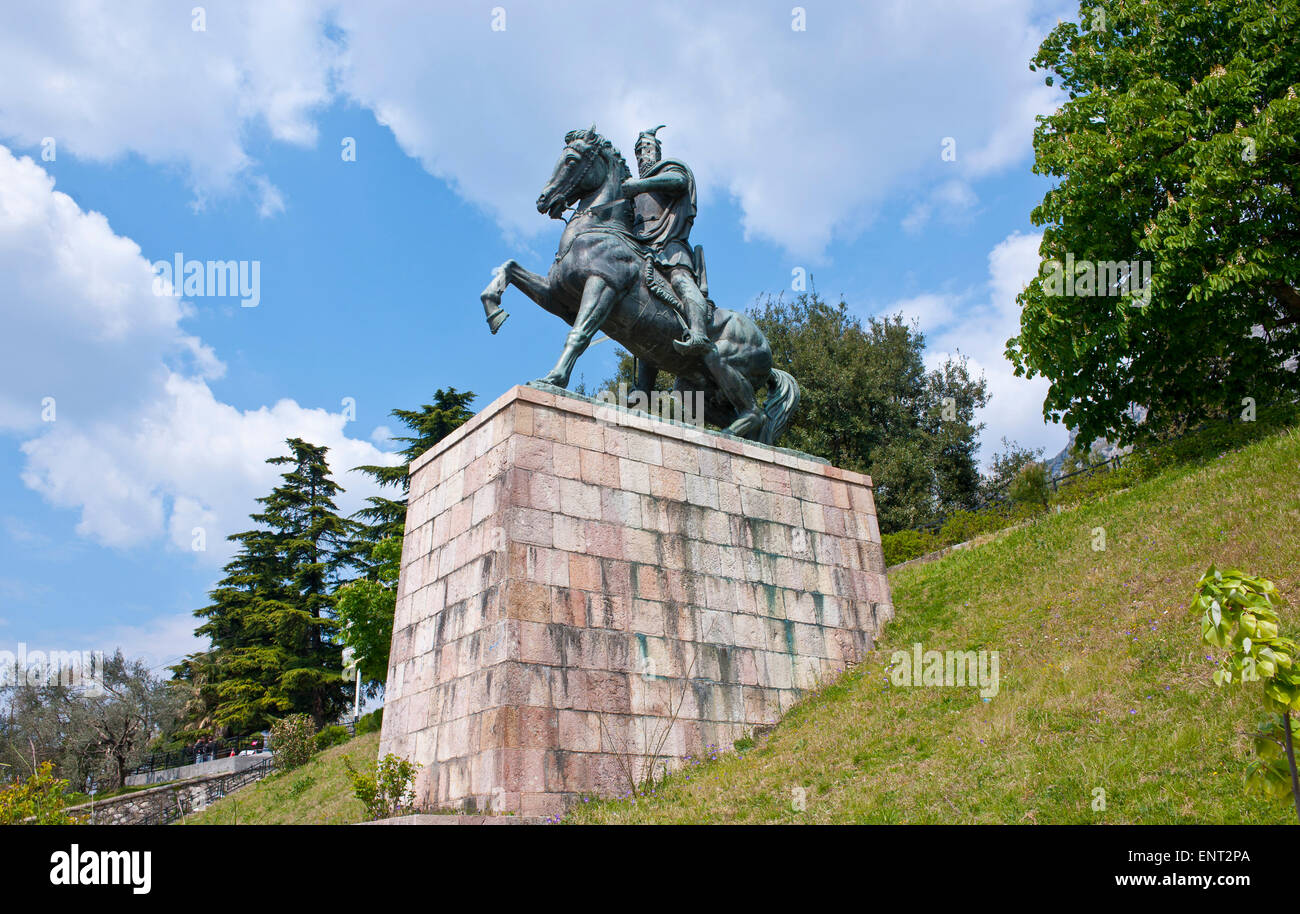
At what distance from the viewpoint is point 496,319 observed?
11.2 m

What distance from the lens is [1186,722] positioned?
7.64m

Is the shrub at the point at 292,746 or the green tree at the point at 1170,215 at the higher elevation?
the green tree at the point at 1170,215

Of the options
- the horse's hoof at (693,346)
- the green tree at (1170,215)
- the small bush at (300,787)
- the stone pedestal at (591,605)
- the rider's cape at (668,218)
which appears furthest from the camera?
the small bush at (300,787)

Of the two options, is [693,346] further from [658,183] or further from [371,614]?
[371,614]

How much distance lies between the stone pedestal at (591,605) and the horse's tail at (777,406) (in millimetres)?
876

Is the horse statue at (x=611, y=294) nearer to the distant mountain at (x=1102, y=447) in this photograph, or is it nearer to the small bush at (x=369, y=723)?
the distant mountain at (x=1102, y=447)

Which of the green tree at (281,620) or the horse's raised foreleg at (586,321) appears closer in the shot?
the horse's raised foreleg at (586,321)

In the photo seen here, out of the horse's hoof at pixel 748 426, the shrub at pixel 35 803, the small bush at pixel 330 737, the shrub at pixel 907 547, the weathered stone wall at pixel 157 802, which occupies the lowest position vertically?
the weathered stone wall at pixel 157 802

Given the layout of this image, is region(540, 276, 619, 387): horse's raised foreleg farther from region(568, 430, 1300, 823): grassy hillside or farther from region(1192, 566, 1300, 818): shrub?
region(1192, 566, 1300, 818): shrub

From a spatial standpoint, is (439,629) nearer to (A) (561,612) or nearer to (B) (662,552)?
(A) (561,612)

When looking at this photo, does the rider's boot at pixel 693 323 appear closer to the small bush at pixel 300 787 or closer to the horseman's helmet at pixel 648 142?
the horseman's helmet at pixel 648 142

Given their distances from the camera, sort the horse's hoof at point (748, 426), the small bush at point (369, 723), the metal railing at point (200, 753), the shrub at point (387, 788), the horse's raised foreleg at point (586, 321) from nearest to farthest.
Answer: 1. the shrub at point (387, 788)
2. the horse's raised foreleg at point (586, 321)
3. the horse's hoof at point (748, 426)
4. the small bush at point (369, 723)
5. the metal railing at point (200, 753)

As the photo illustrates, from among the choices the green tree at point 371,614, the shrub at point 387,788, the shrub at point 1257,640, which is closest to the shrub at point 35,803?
the shrub at point 387,788

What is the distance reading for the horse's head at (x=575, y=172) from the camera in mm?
11969
